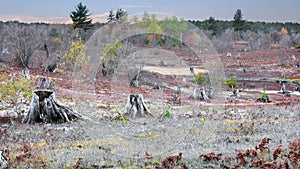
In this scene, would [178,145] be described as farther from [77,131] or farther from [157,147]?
[77,131]

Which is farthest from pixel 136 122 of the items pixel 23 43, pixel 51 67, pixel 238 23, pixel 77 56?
pixel 238 23

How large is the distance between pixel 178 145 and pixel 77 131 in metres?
4.26

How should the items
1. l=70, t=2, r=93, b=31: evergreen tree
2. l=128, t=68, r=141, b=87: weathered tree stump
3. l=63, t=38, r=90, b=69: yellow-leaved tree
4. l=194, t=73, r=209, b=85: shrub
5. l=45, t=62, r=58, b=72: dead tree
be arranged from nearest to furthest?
l=128, t=68, r=141, b=87: weathered tree stump → l=194, t=73, r=209, b=85: shrub → l=63, t=38, r=90, b=69: yellow-leaved tree → l=45, t=62, r=58, b=72: dead tree → l=70, t=2, r=93, b=31: evergreen tree

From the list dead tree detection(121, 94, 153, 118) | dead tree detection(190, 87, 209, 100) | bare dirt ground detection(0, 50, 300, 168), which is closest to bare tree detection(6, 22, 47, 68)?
bare dirt ground detection(0, 50, 300, 168)

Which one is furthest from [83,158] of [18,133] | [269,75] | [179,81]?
[269,75]

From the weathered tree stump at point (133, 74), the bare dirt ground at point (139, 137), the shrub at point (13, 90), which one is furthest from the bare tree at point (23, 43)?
the shrub at point (13, 90)

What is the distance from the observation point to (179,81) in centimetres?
3509

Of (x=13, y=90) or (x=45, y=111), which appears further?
(x=13, y=90)

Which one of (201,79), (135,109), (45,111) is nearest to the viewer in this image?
(45,111)

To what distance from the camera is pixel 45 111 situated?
52.9 feet

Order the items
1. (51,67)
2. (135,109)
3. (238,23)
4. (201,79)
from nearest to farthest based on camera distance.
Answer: (135,109), (201,79), (51,67), (238,23)

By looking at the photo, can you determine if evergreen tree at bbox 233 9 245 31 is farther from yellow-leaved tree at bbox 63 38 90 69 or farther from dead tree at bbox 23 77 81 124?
dead tree at bbox 23 77 81 124

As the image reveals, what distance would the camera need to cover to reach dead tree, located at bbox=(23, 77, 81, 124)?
15.9 meters

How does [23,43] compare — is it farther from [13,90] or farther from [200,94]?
[13,90]
